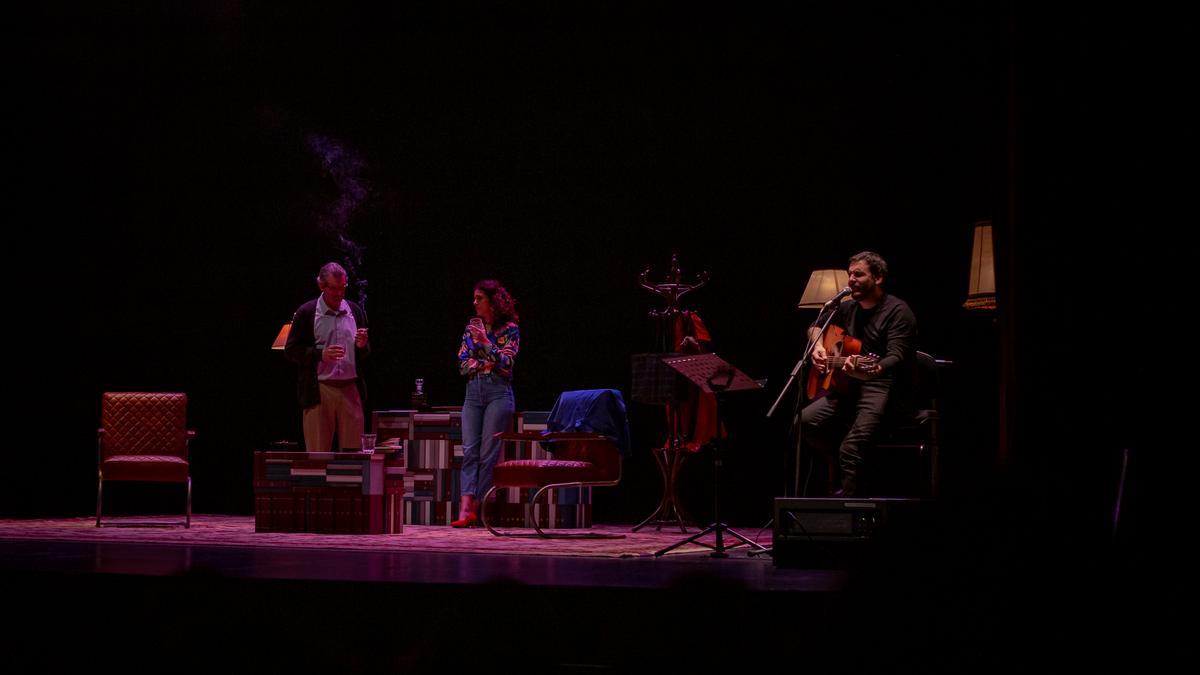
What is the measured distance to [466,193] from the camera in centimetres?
898

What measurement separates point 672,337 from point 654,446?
0.85m

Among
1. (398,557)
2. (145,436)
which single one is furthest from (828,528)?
(145,436)

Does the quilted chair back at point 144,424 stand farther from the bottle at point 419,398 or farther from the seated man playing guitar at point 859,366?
the seated man playing guitar at point 859,366

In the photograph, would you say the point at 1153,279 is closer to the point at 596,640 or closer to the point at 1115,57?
the point at 1115,57

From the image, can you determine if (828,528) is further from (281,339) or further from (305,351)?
(281,339)

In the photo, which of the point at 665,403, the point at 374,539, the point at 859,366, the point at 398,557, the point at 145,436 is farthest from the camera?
the point at 145,436

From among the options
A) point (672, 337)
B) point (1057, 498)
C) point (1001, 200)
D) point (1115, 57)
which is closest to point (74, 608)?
point (1057, 498)

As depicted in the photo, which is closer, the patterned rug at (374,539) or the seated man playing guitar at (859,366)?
the seated man playing guitar at (859,366)

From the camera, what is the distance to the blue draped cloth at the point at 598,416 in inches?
282

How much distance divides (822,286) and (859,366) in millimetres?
1242

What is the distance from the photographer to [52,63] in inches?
360

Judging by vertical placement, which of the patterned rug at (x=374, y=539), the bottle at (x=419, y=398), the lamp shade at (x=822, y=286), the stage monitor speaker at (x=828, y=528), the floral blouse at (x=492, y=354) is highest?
the lamp shade at (x=822, y=286)

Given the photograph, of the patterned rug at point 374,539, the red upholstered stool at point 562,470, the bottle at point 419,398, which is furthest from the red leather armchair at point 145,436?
the red upholstered stool at point 562,470

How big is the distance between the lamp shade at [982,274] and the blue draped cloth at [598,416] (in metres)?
2.16
